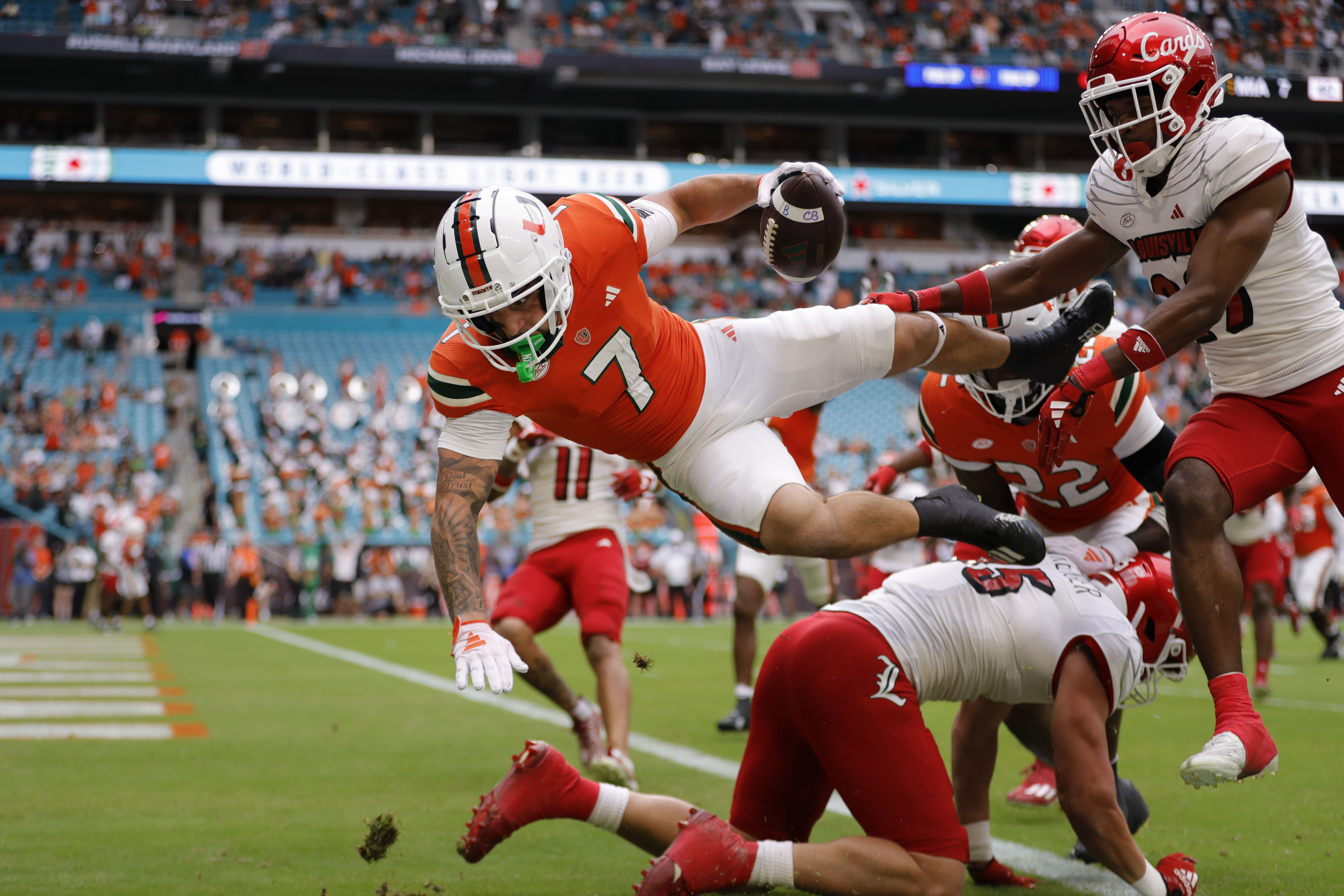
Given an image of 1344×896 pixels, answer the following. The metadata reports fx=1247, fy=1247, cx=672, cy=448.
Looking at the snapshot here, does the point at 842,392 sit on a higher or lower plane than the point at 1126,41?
lower

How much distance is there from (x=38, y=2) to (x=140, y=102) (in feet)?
11.3

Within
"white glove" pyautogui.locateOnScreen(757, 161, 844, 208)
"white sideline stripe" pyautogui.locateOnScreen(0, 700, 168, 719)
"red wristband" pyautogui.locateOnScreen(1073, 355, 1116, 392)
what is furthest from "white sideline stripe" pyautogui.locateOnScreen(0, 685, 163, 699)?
"red wristband" pyautogui.locateOnScreen(1073, 355, 1116, 392)

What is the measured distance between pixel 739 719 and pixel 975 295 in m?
3.70

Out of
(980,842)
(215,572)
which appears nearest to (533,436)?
(980,842)

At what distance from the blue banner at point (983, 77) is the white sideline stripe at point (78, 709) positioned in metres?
25.2

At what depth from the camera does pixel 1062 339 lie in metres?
3.99

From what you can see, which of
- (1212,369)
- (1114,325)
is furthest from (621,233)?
(1114,325)

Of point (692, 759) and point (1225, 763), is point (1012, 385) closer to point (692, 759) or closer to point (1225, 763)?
point (1225, 763)

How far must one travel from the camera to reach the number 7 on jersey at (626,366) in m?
3.66

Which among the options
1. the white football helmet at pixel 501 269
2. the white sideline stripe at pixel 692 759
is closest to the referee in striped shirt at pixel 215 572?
the white sideline stripe at pixel 692 759

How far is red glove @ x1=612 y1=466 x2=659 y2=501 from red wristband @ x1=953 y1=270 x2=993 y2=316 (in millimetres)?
2279

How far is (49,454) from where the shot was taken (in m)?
20.9

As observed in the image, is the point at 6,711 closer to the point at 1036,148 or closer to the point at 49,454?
the point at 49,454

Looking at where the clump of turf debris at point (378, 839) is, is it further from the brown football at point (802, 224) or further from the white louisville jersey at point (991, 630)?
the brown football at point (802, 224)
